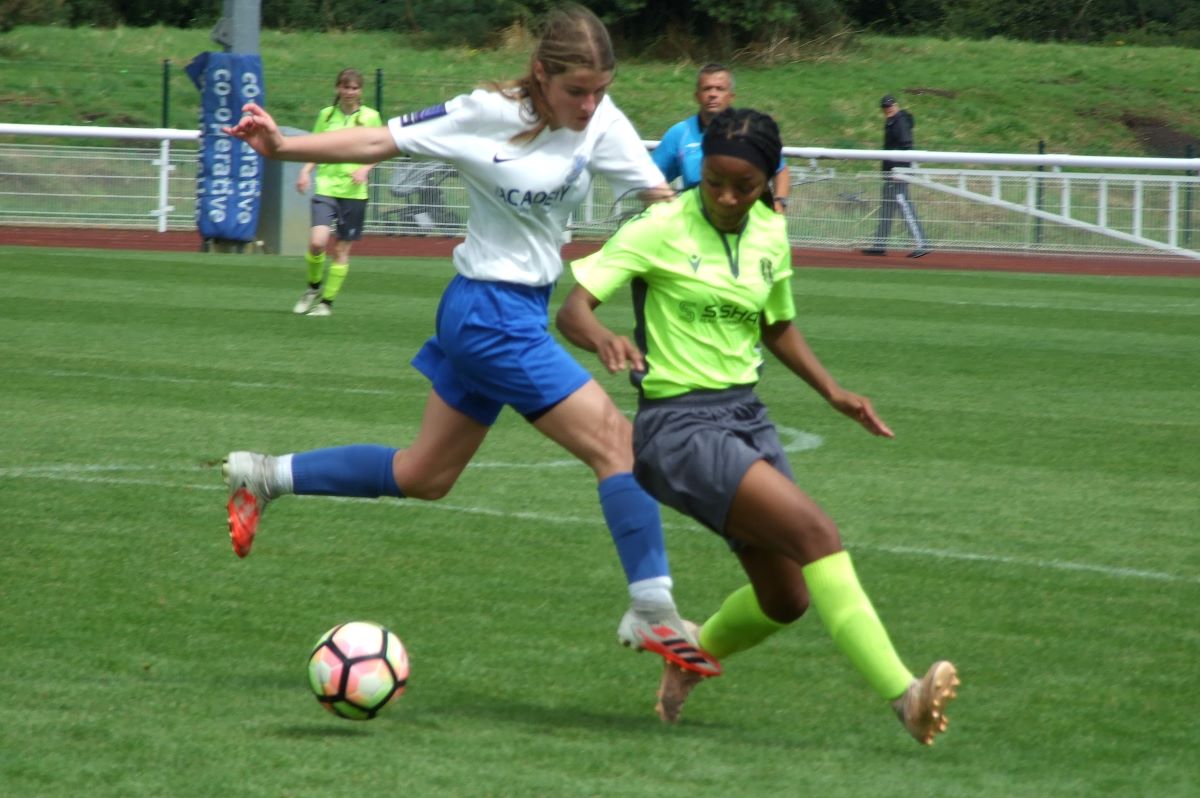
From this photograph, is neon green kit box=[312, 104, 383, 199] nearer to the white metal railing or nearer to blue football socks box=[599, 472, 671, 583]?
the white metal railing

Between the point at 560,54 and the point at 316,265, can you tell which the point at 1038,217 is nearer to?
the point at 316,265

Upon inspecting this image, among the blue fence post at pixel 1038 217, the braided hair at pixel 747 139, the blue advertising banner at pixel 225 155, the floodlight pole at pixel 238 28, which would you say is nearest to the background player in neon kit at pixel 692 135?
the braided hair at pixel 747 139

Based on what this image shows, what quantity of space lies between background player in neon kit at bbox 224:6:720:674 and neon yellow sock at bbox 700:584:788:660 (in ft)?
0.78

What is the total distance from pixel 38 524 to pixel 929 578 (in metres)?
3.20

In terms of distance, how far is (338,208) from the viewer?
16.0 meters

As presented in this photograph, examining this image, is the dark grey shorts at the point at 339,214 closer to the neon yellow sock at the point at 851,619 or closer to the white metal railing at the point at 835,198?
the white metal railing at the point at 835,198

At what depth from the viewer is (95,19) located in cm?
5566

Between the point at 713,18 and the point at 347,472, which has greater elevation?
the point at 713,18

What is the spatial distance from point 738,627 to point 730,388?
2.11 ft

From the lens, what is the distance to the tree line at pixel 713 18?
48.5 metres

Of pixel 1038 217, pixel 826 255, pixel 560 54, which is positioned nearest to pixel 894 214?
pixel 826 255

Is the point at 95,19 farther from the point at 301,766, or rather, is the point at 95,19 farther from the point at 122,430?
the point at 301,766

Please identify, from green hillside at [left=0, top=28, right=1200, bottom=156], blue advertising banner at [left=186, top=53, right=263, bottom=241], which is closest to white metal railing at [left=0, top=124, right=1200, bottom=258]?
blue advertising banner at [left=186, top=53, right=263, bottom=241]

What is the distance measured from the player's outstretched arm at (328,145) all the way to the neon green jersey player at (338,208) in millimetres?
10274
